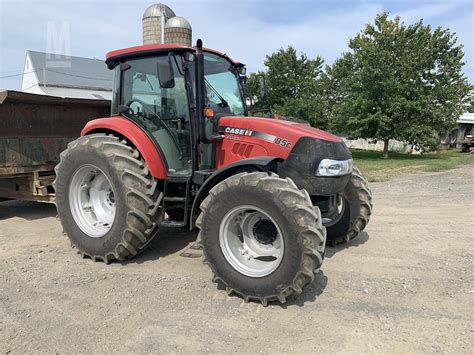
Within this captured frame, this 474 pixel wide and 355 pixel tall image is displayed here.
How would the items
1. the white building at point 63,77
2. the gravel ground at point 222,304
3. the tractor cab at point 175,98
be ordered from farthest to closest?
the white building at point 63,77 < the tractor cab at point 175,98 < the gravel ground at point 222,304

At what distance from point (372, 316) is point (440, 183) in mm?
9102

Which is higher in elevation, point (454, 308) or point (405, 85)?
point (405, 85)

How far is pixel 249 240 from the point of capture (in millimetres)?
3863

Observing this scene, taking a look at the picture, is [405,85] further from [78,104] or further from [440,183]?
[78,104]

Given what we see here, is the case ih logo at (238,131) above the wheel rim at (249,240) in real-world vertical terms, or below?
above

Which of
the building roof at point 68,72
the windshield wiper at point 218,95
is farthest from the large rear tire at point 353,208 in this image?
the building roof at point 68,72

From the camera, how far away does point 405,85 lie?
19.9 meters

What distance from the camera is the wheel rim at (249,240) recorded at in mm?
3674

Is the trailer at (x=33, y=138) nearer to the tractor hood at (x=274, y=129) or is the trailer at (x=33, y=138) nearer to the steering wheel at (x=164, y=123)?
the steering wheel at (x=164, y=123)

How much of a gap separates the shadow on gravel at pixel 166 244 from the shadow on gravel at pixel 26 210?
2.48m

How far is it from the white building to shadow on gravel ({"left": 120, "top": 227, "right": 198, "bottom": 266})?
24.6 metres

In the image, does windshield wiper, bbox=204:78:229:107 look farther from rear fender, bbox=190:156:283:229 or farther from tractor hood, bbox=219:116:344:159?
rear fender, bbox=190:156:283:229

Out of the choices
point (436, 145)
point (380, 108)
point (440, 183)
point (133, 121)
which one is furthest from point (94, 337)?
point (436, 145)

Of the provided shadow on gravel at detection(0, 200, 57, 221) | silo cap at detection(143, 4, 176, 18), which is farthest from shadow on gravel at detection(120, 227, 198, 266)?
silo cap at detection(143, 4, 176, 18)
